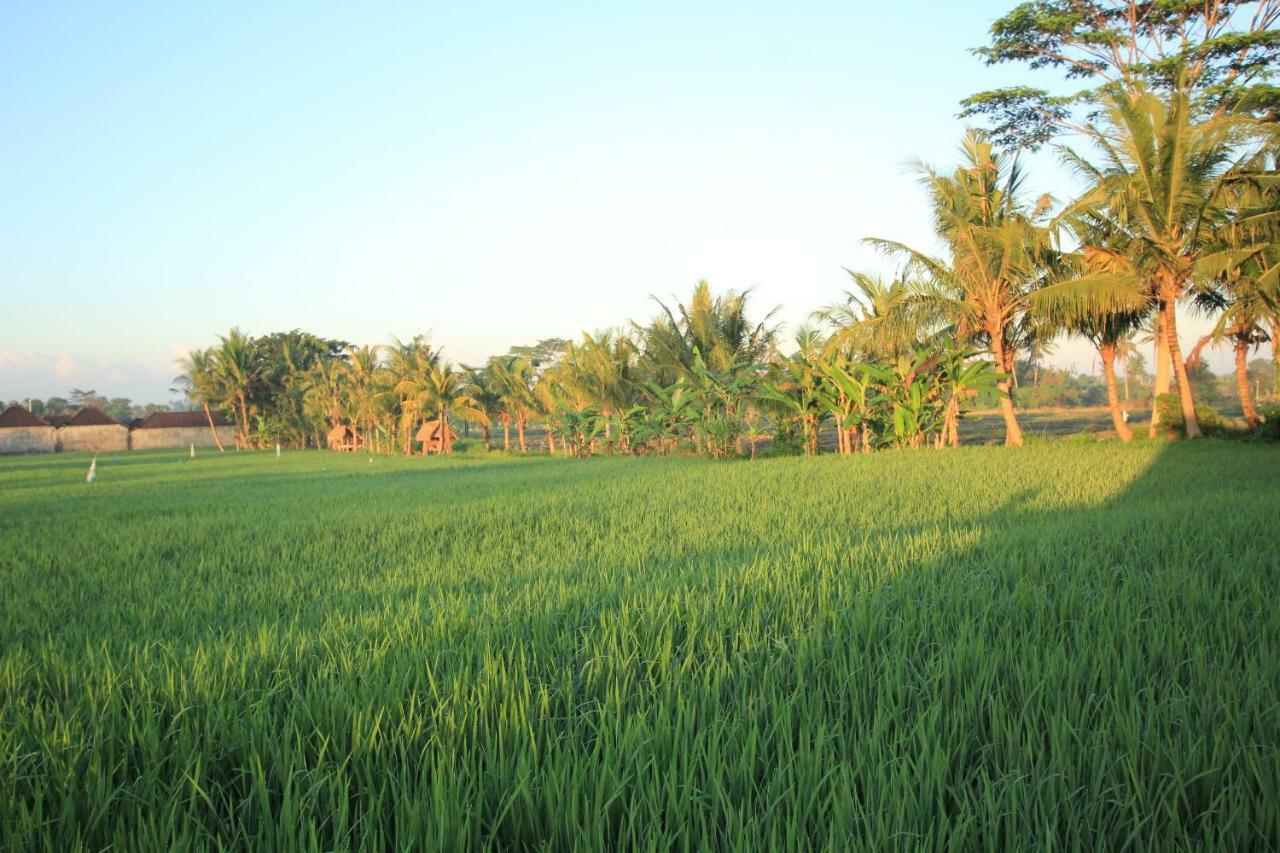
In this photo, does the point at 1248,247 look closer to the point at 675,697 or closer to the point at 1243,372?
the point at 1243,372

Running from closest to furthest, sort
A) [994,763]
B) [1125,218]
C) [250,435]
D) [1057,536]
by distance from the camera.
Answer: [994,763] < [1057,536] < [1125,218] < [250,435]

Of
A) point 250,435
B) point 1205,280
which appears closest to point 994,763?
point 1205,280

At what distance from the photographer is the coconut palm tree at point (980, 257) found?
524 inches

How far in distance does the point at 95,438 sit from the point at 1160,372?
59925mm

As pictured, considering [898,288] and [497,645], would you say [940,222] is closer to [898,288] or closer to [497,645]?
[898,288]

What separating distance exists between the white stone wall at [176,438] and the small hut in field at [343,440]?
38.8ft

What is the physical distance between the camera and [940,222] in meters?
14.3

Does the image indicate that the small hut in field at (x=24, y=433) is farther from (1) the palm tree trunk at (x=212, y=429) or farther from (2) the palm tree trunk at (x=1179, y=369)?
(2) the palm tree trunk at (x=1179, y=369)

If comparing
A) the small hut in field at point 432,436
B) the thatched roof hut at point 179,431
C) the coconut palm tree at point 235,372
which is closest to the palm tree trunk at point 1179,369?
the small hut in field at point 432,436

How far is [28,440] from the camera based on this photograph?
154ft

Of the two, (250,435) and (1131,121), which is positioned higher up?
(1131,121)

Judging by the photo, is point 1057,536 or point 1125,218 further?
point 1125,218

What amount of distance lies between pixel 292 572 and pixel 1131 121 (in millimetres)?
13944

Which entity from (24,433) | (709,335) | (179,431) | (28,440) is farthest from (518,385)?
(28,440)
